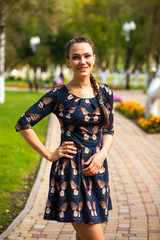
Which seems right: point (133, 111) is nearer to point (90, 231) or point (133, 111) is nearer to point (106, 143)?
point (106, 143)

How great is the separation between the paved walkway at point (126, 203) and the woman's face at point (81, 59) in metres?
2.32

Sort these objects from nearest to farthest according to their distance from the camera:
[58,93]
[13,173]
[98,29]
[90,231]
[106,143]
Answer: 1. [90,231]
2. [58,93]
3. [106,143]
4. [13,173]
5. [98,29]

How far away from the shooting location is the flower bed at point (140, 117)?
41.6 ft

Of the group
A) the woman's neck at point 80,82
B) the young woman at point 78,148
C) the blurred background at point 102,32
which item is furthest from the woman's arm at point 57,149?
the blurred background at point 102,32

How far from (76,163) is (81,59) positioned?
773 mm

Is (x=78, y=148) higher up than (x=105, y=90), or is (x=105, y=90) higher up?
(x=105, y=90)

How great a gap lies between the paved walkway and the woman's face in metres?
2.32

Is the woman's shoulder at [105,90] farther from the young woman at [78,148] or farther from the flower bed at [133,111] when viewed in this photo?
the flower bed at [133,111]

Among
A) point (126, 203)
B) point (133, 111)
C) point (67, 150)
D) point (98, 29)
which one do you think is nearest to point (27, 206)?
point (126, 203)

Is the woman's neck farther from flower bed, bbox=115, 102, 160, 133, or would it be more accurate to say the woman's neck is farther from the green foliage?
the green foliage

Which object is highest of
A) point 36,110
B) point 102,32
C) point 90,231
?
point 102,32

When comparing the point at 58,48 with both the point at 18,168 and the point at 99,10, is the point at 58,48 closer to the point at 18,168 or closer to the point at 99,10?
the point at 99,10

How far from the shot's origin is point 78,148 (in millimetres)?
2963

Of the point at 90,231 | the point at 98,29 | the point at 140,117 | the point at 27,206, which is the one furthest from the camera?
the point at 98,29
